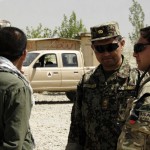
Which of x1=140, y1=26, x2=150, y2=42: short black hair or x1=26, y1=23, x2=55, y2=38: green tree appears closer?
x1=140, y1=26, x2=150, y2=42: short black hair

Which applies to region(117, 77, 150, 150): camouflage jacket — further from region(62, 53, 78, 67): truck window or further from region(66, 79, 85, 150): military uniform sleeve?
region(62, 53, 78, 67): truck window

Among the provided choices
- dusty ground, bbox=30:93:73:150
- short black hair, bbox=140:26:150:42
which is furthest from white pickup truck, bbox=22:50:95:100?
short black hair, bbox=140:26:150:42

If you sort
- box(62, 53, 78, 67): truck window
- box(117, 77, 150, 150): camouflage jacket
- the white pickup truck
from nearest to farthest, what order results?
box(117, 77, 150, 150): camouflage jacket < the white pickup truck < box(62, 53, 78, 67): truck window

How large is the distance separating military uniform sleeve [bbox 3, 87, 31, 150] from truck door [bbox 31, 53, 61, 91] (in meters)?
11.0

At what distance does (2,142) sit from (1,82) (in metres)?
0.34

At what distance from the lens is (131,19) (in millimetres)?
40375

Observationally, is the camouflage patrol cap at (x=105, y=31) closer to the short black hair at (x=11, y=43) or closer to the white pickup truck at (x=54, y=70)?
the short black hair at (x=11, y=43)

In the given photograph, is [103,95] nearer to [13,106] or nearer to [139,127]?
[13,106]

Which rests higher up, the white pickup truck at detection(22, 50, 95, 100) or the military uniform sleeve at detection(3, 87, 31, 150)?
the military uniform sleeve at detection(3, 87, 31, 150)

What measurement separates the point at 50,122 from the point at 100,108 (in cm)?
702

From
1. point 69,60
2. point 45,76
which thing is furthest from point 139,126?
point 69,60

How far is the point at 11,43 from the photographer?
2592 millimetres

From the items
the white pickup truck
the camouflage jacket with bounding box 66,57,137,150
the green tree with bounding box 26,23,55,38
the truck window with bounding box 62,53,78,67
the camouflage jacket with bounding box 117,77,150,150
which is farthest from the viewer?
the green tree with bounding box 26,23,55,38

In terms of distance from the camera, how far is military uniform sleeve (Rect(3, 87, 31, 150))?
2.43 meters
